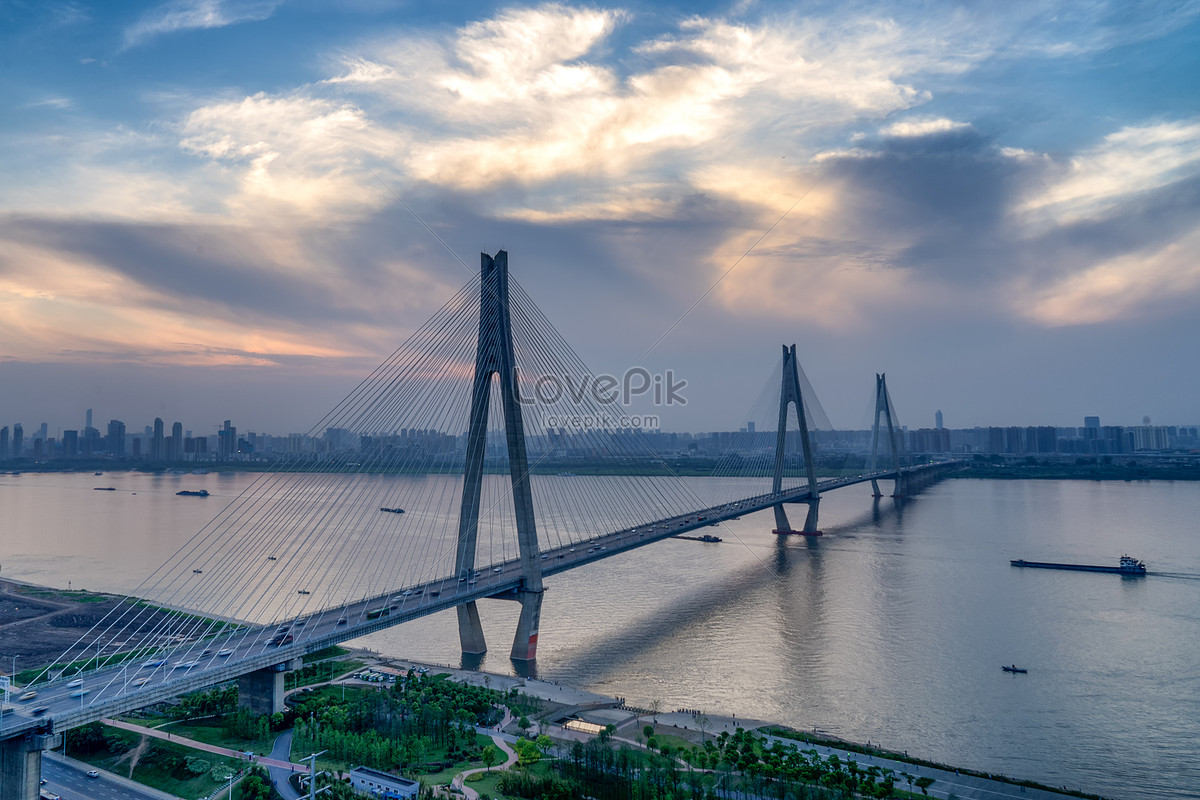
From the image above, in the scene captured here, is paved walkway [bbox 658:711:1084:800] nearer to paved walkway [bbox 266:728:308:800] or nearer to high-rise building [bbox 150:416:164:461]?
paved walkway [bbox 266:728:308:800]

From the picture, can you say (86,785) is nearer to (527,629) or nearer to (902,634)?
(527,629)

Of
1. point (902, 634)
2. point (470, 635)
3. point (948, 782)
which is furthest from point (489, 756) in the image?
point (902, 634)

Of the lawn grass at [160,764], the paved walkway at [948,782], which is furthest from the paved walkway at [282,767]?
the paved walkway at [948,782]

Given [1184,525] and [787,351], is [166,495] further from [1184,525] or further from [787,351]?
[1184,525]

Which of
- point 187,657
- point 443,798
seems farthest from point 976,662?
point 187,657

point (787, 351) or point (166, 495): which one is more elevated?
point (787, 351)

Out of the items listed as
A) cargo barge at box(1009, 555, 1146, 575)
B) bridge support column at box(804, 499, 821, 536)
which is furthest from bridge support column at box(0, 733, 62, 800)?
bridge support column at box(804, 499, 821, 536)
